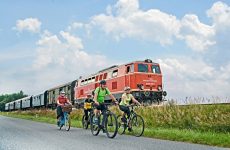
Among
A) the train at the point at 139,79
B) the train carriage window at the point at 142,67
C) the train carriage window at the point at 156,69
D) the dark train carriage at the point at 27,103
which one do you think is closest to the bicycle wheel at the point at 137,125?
the train at the point at 139,79

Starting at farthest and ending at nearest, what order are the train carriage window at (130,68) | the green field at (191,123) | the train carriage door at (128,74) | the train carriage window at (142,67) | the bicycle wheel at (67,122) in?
the train carriage window at (142,67)
the train carriage window at (130,68)
the train carriage door at (128,74)
the bicycle wheel at (67,122)
the green field at (191,123)

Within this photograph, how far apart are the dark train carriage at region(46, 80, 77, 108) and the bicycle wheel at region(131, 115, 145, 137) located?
1145 inches

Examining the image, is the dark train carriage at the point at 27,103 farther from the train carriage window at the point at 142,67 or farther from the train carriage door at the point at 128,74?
the train carriage window at the point at 142,67

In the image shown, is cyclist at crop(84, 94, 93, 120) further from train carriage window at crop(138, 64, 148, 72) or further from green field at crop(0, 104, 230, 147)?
train carriage window at crop(138, 64, 148, 72)

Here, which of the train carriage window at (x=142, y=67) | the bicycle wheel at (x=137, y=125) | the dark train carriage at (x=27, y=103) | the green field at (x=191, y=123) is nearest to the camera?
the green field at (x=191, y=123)

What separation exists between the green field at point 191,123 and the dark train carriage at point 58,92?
77.1 ft

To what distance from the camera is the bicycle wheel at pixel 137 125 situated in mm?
13281

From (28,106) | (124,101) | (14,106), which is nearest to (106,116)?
(124,101)

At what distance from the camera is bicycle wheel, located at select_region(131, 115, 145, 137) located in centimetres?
1328

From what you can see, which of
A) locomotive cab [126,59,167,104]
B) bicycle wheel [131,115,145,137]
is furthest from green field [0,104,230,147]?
locomotive cab [126,59,167,104]

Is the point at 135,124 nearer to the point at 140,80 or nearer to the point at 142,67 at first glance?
the point at 140,80

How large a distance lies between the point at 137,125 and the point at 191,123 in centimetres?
368

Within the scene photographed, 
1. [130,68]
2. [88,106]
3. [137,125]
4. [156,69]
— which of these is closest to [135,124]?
[137,125]

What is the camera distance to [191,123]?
1622 cm
